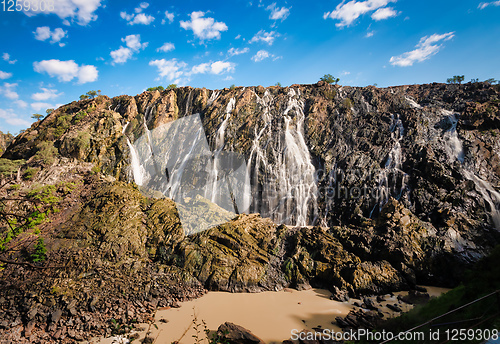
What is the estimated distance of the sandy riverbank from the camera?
444 inches

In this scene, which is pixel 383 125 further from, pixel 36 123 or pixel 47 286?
pixel 36 123

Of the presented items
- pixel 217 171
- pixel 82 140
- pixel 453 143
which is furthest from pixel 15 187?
pixel 453 143

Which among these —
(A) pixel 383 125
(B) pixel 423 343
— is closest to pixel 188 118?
(A) pixel 383 125

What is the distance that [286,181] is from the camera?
2678 centimetres

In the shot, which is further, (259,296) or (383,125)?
(383,125)

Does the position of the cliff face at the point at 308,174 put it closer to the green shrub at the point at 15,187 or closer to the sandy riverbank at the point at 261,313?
the sandy riverbank at the point at 261,313

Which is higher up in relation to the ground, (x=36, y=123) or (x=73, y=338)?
(x=36, y=123)

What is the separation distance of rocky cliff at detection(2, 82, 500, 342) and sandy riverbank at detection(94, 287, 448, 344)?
97 centimetres

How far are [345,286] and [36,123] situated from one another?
135 feet

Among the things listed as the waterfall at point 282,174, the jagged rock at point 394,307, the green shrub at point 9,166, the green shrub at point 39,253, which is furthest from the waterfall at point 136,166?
the jagged rock at point 394,307

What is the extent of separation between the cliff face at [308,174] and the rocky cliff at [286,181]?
0.12 m

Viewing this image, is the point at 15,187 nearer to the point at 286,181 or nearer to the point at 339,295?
the point at 286,181

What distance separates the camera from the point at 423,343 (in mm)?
7305

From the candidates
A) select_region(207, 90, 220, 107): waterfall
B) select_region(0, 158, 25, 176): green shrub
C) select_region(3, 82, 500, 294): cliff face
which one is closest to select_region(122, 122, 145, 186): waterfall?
select_region(3, 82, 500, 294): cliff face
